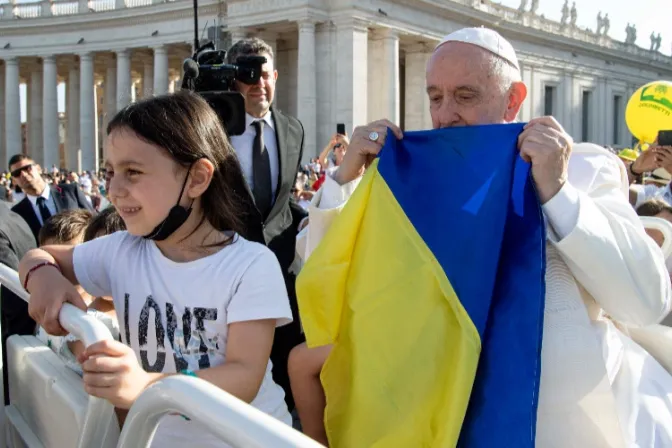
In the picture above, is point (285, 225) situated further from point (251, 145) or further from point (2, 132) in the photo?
point (2, 132)

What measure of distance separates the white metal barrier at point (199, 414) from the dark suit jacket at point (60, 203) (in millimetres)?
7205

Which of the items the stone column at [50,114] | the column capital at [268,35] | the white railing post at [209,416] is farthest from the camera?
the stone column at [50,114]

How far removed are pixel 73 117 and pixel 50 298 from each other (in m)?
48.8

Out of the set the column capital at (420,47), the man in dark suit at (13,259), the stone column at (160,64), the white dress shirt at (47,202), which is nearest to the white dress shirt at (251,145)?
the man in dark suit at (13,259)

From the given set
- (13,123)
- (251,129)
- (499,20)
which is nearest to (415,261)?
(251,129)

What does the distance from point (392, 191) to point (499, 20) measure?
43660 mm

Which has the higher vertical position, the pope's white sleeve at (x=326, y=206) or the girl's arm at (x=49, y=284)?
the pope's white sleeve at (x=326, y=206)

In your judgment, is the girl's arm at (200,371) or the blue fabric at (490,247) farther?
the blue fabric at (490,247)

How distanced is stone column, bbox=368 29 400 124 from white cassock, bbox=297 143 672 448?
31208mm

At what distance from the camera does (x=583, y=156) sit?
8.29ft

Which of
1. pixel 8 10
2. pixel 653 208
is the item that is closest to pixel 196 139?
pixel 653 208

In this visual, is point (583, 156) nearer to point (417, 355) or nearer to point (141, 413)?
point (417, 355)

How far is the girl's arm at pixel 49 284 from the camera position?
206 centimetres

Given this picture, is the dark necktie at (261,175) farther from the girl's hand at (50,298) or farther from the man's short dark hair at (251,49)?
the girl's hand at (50,298)
